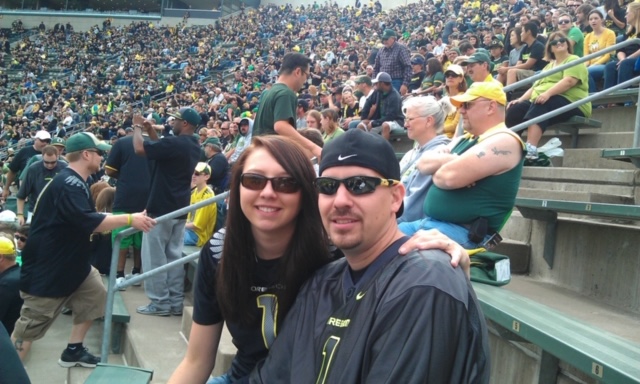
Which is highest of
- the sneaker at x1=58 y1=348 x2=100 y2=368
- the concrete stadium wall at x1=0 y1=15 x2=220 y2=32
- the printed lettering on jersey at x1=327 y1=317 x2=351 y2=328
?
the concrete stadium wall at x1=0 y1=15 x2=220 y2=32

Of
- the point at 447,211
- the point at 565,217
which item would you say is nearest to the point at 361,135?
the point at 447,211

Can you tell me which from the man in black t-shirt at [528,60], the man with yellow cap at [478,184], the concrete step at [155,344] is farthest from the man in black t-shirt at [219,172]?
the man with yellow cap at [478,184]

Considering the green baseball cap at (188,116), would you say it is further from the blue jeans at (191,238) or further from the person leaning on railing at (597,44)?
the person leaning on railing at (597,44)

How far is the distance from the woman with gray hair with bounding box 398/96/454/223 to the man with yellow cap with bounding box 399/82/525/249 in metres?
0.37

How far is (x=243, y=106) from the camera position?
1505 cm

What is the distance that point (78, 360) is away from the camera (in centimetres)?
471

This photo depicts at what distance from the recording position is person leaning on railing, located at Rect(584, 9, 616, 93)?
6980 millimetres

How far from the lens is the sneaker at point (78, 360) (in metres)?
4.70

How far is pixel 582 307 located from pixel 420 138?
1.26m

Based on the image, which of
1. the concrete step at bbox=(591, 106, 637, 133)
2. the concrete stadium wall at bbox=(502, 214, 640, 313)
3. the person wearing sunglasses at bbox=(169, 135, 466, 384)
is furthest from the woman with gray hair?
the concrete step at bbox=(591, 106, 637, 133)

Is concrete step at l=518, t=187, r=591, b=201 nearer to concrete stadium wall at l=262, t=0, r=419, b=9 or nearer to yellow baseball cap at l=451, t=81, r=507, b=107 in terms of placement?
yellow baseball cap at l=451, t=81, r=507, b=107

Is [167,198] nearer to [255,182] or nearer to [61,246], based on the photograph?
[61,246]

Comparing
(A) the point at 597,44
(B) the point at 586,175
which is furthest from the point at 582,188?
(A) the point at 597,44

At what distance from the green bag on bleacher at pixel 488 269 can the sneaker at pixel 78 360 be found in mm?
2970
